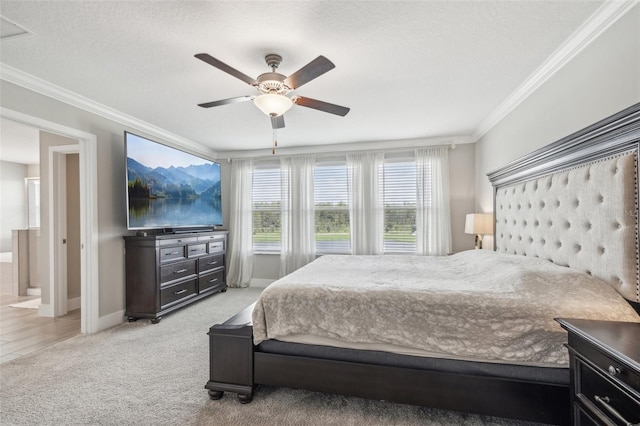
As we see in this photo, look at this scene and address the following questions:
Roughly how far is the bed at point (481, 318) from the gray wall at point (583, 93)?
0.63 ft

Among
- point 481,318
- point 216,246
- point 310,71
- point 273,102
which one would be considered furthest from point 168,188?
point 481,318

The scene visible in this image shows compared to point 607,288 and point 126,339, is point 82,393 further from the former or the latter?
point 607,288

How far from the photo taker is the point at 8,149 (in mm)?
5520

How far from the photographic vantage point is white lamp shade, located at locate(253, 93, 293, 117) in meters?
2.29

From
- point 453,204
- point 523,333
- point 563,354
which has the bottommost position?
point 563,354

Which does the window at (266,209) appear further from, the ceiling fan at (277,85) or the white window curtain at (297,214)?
the ceiling fan at (277,85)

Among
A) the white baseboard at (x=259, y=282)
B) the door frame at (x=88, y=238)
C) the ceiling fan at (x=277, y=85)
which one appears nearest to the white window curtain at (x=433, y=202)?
the ceiling fan at (x=277, y=85)

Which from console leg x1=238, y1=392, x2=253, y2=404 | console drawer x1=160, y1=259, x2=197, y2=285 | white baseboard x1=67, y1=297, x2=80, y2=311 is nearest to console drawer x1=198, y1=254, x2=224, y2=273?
console drawer x1=160, y1=259, x2=197, y2=285

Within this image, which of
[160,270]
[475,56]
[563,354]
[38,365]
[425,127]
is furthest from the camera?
[425,127]

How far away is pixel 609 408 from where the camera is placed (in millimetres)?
1135

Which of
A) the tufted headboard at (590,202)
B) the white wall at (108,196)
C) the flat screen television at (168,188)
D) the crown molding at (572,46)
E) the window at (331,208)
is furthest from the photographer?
the window at (331,208)

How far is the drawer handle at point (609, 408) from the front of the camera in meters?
1.06

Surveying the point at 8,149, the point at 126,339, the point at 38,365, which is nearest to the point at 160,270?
the point at 126,339

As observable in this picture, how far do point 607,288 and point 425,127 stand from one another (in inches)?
118
